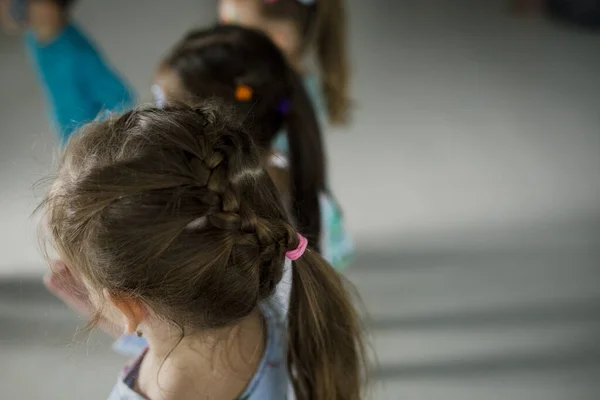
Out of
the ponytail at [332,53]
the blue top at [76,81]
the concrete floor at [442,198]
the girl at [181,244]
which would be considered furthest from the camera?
the ponytail at [332,53]

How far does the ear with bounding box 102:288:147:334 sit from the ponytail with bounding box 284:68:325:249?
0.41 meters

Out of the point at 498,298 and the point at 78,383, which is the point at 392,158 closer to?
the point at 498,298

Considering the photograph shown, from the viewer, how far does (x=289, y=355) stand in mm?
799

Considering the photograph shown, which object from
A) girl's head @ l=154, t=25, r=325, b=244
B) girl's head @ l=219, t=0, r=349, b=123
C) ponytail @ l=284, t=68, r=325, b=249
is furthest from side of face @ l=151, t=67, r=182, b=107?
girl's head @ l=219, t=0, r=349, b=123

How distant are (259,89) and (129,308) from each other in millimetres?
467

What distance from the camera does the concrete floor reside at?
1.24 meters

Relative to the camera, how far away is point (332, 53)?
151cm

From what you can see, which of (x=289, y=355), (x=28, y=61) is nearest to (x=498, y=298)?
(x=289, y=355)

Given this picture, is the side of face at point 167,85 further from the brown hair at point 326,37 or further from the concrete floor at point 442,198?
the brown hair at point 326,37

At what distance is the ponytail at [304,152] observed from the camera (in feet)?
3.39

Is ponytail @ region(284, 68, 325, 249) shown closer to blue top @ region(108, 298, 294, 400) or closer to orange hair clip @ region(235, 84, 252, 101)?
orange hair clip @ region(235, 84, 252, 101)

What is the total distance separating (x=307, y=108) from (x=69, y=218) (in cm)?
53

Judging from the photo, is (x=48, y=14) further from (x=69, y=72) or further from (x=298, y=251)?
(x=298, y=251)

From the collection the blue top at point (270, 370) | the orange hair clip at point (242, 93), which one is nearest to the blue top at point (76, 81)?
the orange hair clip at point (242, 93)
